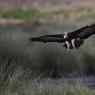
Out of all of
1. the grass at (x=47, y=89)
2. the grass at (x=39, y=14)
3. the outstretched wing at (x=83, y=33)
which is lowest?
the grass at (x=39, y=14)

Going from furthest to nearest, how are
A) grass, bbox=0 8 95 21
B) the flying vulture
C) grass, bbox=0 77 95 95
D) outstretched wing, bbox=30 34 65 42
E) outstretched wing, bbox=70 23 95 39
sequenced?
grass, bbox=0 8 95 21 → outstretched wing, bbox=30 34 65 42 → outstretched wing, bbox=70 23 95 39 → the flying vulture → grass, bbox=0 77 95 95

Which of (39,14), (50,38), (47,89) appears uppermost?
(50,38)

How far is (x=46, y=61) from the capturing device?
74.1ft

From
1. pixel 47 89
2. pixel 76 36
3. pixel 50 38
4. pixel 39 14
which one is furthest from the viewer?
pixel 39 14

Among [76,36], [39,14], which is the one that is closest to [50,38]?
[76,36]

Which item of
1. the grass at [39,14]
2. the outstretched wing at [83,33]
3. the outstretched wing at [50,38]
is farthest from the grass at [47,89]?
the grass at [39,14]

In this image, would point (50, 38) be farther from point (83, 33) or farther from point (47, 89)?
point (47, 89)

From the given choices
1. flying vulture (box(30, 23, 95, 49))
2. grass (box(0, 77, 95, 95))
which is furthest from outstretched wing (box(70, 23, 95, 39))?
grass (box(0, 77, 95, 95))

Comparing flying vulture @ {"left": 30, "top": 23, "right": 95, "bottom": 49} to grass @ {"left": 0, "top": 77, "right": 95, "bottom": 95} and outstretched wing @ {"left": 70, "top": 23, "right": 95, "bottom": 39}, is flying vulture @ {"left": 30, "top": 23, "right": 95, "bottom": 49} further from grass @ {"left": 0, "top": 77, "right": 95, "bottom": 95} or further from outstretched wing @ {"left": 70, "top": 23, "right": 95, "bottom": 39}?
grass @ {"left": 0, "top": 77, "right": 95, "bottom": 95}

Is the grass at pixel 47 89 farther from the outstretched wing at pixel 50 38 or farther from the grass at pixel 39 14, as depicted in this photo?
the grass at pixel 39 14

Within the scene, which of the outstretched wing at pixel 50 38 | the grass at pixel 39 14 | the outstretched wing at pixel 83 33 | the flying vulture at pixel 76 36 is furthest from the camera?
the grass at pixel 39 14

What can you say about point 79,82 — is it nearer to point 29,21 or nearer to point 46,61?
point 46,61

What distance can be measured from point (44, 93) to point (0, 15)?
42.9 m

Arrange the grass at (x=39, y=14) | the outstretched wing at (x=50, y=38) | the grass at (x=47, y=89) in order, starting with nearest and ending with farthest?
the grass at (x=47, y=89) < the outstretched wing at (x=50, y=38) < the grass at (x=39, y=14)
